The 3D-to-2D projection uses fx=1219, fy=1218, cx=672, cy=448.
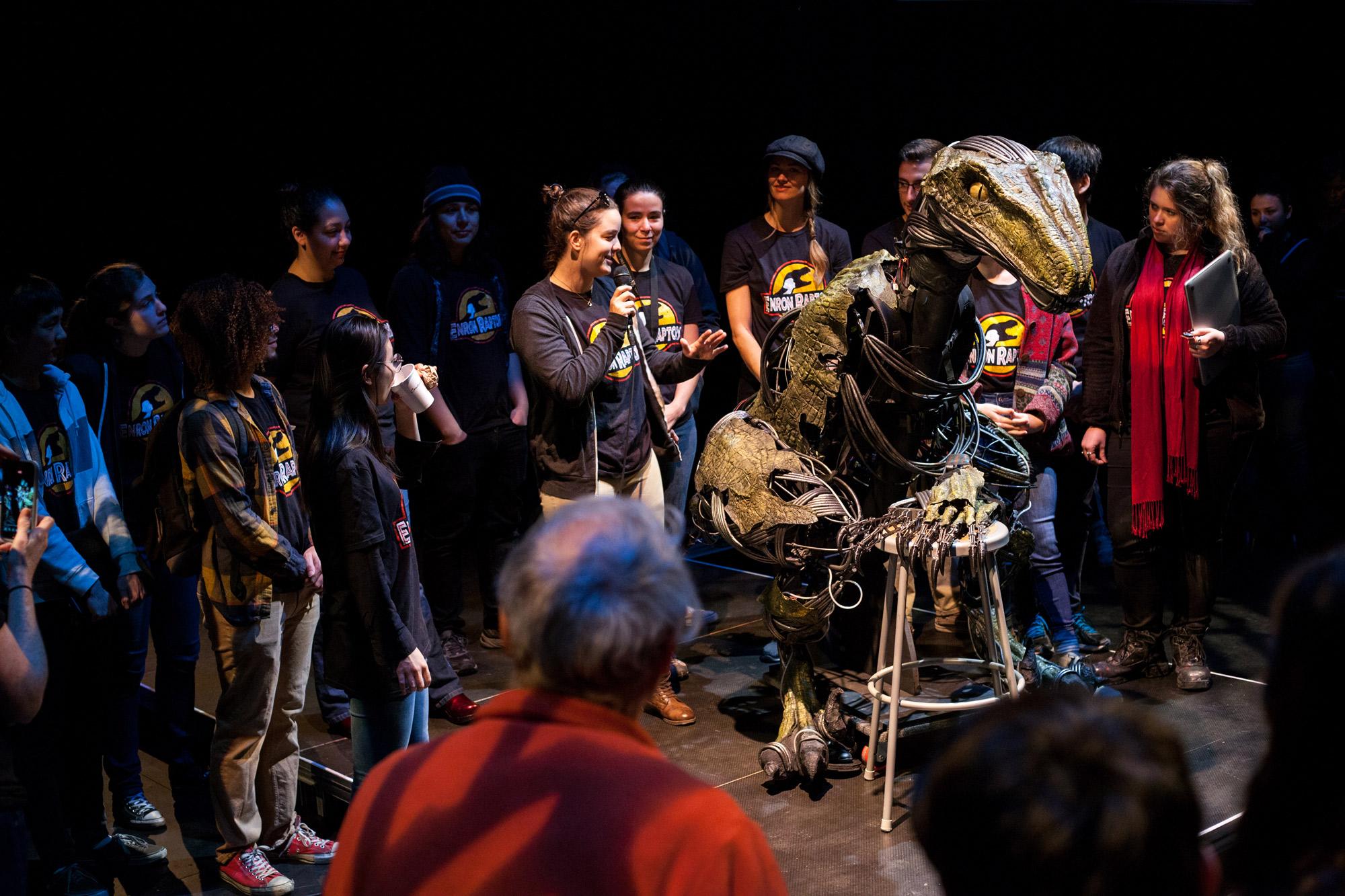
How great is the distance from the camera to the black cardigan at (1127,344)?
411cm

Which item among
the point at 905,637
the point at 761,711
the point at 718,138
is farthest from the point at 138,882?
the point at 718,138

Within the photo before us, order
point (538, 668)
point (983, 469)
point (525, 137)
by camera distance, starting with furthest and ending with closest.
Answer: point (525, 137) → point (983, 469) → point (538, 668)

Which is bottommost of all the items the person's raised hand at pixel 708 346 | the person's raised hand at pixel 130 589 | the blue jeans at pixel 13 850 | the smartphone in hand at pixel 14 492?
the blue jeans at pixel 13 850

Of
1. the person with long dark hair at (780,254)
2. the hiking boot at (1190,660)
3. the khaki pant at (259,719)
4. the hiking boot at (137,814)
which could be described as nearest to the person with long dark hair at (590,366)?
the person with long dark hair at (780,254)

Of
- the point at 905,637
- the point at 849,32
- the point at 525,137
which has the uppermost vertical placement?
the point at 849,32

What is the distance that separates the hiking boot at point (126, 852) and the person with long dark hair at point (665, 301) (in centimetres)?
209

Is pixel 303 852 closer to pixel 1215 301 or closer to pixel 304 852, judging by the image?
pixel 304 852

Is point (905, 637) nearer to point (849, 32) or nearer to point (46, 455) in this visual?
point (46, 455)

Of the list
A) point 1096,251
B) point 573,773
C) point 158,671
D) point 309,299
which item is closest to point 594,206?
point 309,299

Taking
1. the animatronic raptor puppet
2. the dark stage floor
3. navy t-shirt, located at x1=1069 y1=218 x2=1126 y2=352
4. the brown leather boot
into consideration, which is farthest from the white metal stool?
navy t-shirt, located at x1=1069 y1=218 x2=1126 y2=352

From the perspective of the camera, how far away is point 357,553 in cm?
295

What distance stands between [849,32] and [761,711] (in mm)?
3976

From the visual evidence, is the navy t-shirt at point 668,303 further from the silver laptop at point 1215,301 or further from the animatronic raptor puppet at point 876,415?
the silver laptop at point 1215,301

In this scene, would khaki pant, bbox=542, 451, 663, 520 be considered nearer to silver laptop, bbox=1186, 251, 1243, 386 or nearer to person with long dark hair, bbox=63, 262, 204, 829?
person with long dark hair, bbox=63, 262, 204, 829
